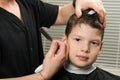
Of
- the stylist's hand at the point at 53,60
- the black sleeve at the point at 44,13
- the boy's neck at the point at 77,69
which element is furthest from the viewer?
the black sleeve at the point at 44,13

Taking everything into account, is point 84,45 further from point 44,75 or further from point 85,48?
point 44,75

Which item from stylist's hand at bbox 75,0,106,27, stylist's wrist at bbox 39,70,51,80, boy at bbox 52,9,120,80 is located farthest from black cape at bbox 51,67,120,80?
stylist's hand at bbox 75,0,106,27

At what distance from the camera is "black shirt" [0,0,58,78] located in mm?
1162

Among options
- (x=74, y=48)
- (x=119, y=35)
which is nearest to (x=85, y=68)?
(x=74, y=48)

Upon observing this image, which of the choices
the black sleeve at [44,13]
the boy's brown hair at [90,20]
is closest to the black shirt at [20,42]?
the black sleeve at [44,13]

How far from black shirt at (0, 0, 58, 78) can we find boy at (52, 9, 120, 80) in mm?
173

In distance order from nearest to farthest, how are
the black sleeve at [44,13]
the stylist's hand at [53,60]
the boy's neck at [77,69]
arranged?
the stylist's hand at [53,60]
the boy's neck at [77,69]
the black sleeve at [44,13]

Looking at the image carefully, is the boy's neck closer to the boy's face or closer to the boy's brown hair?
the boy's face

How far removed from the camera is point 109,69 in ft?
7.13

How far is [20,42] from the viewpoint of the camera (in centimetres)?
121

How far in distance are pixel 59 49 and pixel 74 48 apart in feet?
0.25

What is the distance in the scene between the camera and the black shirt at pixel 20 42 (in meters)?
1.16

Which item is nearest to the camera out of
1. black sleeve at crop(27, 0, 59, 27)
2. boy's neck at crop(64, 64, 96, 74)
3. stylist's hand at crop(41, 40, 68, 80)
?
stylist's hand at crop(41, 40, 68, 80)

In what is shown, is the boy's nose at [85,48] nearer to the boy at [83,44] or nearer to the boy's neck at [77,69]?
the boy at [83,44]
